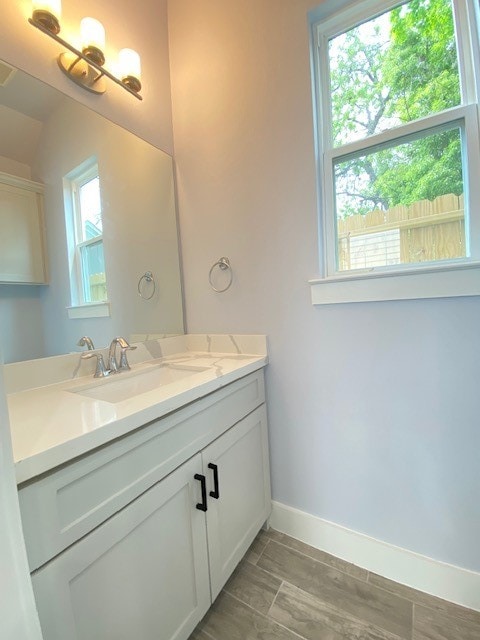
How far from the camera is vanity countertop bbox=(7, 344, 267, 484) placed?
54cm

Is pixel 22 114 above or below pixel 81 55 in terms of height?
below

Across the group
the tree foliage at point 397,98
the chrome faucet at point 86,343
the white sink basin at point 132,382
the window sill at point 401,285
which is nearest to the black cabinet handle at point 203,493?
the white sink basin at point 132,382

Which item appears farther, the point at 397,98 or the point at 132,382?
the point at 132,382

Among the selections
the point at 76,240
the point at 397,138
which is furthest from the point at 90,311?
the point at 397,138

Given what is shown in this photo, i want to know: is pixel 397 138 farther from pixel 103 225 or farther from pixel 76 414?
pixel 76 414

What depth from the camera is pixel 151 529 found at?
29.5 inches

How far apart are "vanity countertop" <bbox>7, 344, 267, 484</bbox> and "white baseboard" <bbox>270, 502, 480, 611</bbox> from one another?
0.78 metres

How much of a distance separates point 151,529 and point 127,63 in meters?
1.83

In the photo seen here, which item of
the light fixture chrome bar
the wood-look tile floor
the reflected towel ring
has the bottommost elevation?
the wood-look tile floor

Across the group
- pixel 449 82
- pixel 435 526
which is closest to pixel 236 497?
pixel 435 526

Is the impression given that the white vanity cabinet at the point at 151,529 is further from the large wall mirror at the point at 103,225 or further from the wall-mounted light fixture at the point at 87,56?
the wall-mounted light fixture at the point at 87,56

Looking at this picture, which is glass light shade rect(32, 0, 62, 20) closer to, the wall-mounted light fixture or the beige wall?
the wall-mounted light fixture

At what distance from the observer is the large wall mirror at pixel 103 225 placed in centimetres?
97

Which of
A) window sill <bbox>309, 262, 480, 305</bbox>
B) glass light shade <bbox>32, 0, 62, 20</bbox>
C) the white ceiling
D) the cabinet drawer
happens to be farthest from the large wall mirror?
window sill <bbox>309, 262, 480, 305</bbox>
